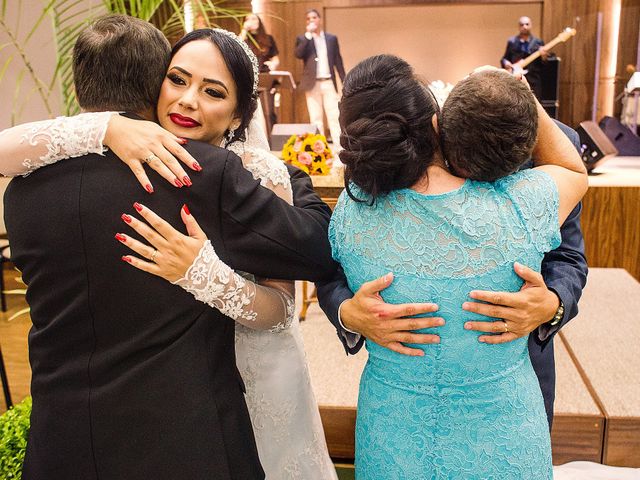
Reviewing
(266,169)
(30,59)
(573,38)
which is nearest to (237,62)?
(266,169)

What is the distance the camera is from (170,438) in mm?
1154

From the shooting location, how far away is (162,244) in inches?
42.8

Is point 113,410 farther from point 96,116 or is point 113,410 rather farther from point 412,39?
point 412,39

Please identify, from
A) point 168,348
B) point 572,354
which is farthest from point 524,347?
point 572,354

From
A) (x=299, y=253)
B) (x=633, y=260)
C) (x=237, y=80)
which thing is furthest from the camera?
(x=633, y=260)

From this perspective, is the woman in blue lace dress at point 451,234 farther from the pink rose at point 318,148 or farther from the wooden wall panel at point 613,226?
the wooden wall panel at point 613,226

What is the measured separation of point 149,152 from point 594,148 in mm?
4910

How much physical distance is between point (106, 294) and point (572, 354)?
226 centimetres

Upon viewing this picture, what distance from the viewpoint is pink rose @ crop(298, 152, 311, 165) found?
378 cm

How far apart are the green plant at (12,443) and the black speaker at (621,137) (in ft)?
21.5

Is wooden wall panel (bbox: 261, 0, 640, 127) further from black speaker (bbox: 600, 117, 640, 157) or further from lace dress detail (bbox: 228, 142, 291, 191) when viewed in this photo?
lace dress detail (bbox: 228, 142, 291, 191)

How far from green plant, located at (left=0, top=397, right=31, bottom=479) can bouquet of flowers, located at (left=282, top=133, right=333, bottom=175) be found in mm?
2157

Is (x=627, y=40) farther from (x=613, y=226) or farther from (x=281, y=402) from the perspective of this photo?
(x=281, y=402)

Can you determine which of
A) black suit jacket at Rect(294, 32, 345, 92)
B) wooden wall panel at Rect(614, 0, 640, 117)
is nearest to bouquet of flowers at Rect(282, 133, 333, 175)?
black suit jacket at Rect(294, 32, 345, 92)
